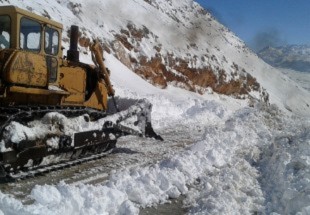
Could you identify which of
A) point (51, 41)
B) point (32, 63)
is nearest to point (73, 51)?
point (51, 41)

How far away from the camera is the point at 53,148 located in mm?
7805

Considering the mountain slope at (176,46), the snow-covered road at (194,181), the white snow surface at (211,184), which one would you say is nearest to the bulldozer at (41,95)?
the white snow surface at (211,184)

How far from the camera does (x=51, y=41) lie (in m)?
8.48

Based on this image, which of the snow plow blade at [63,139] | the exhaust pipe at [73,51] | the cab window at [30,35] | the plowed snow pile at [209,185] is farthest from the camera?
the exhaust pipe at [73,51]

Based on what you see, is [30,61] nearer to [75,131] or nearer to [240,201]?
[75,131]

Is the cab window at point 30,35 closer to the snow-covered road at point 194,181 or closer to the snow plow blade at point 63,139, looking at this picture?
the snow plow blade at point 63,139

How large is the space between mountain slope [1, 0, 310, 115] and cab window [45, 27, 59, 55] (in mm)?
13112

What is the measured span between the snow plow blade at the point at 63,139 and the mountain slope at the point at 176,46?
41.7 feet

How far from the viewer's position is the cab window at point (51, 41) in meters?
8.35

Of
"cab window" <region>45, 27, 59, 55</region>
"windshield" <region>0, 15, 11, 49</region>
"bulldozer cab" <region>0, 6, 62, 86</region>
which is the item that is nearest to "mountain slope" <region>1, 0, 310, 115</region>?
"cab window" <region>45, 27, 59, 55</region>

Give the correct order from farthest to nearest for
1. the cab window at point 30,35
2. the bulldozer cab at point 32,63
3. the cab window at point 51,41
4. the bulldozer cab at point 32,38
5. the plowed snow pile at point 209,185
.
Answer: the cab window at point 51,41 < the cab window at point 30,35 < the bulldozer cab at point 32,38 < the bulldozer cab at point 32,63 < the plowed snow pile at point 209,185

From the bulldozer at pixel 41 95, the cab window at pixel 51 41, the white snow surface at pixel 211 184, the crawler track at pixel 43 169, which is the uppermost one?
the cab window at pixel 51 41

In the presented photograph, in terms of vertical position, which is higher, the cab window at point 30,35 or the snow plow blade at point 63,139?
the cab window at point 30,35

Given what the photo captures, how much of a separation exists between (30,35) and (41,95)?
44.5 inches
